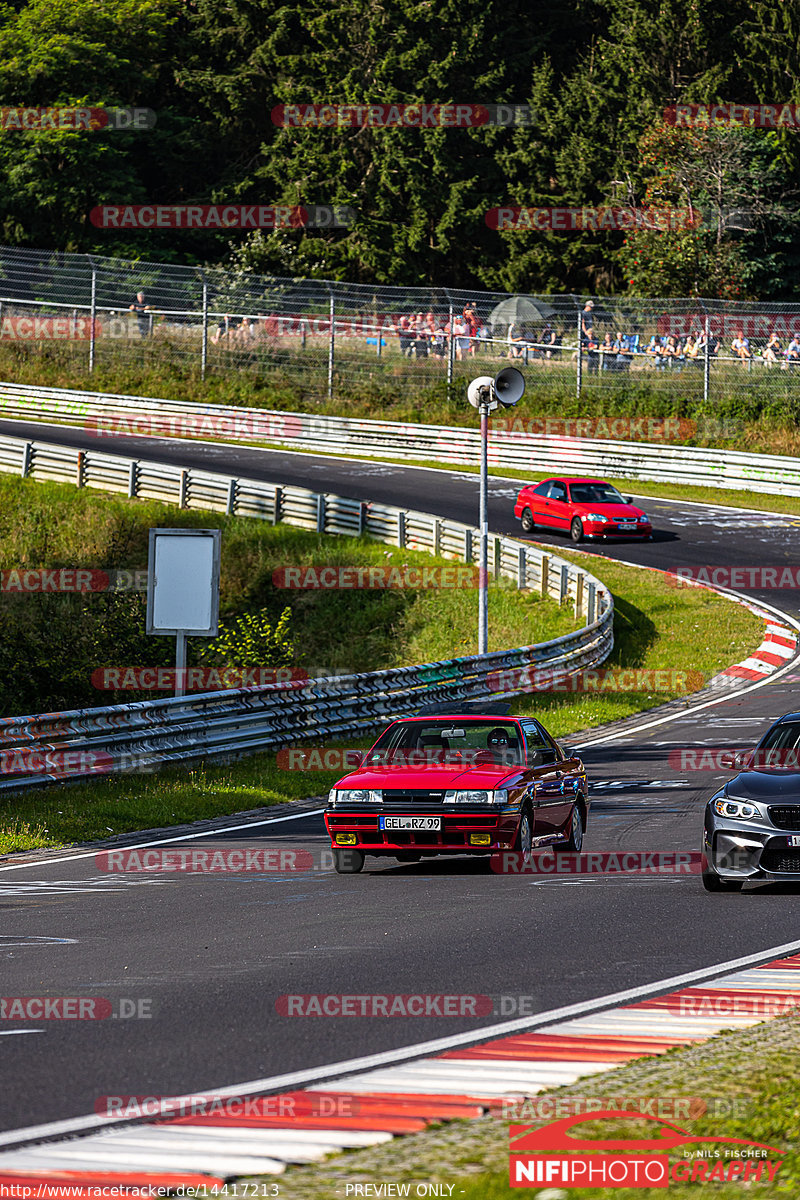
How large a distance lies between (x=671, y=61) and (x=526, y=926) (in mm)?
66987

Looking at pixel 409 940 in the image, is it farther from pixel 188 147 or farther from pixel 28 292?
pixel 188 147

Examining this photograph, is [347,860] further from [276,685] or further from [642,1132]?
[642,1132]

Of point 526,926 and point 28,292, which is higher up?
point 28,292

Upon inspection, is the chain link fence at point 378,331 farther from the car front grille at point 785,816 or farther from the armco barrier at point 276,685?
the car front grille at point 785,816

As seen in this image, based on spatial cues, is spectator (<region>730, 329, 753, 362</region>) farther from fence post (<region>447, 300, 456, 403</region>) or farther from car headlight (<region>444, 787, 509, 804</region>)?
car headlight (<region>444, 787, 509, 804</region>)

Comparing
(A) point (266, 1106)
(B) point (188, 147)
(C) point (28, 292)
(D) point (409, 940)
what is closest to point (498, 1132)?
(A) point (266, 1106)

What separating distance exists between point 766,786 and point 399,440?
3979cm

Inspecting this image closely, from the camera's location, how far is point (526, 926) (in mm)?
10469

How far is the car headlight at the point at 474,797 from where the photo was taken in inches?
503

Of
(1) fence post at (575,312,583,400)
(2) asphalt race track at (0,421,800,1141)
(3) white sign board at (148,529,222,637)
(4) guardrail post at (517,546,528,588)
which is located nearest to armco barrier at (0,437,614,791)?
(4) guardrail post at (517,546,528,588)

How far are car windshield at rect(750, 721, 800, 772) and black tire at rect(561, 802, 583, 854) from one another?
2.08m

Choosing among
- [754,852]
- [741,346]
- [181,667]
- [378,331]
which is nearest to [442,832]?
[754,852]

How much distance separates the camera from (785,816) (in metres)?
11.7

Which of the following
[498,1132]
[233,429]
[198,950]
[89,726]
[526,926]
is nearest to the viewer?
[498,1132]
